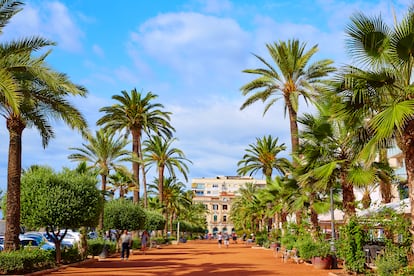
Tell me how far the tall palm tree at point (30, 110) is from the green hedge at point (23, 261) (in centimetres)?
81

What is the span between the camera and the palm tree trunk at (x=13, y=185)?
17.9 m

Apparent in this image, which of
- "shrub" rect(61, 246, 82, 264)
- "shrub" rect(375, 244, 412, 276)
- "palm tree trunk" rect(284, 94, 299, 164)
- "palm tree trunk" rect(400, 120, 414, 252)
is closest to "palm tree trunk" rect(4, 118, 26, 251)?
"shrub" rect(61, 246, 82, 264)

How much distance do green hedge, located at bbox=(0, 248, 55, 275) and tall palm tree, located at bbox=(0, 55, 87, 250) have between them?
2.67ft

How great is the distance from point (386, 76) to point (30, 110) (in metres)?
13.3

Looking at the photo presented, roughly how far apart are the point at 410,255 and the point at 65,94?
44.5ft

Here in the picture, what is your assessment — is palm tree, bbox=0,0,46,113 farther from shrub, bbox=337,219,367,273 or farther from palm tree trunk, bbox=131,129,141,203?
palm tree trunk, bbox=131,129,141,203

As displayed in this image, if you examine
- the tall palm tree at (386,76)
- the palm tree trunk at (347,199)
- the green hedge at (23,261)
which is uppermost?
the tall palm tree at (386,76)

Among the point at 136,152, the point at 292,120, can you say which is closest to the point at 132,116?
the point at 136,152

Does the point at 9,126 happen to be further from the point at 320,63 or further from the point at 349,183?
the point at 320,63

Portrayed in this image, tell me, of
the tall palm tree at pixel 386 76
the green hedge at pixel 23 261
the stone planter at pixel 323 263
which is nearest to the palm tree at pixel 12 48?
the green hedge at pixel 23 261

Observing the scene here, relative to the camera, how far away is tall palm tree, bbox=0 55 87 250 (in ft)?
56.0

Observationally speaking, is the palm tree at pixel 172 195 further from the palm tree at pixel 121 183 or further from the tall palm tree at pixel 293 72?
the tall palm tree at pixel 293 72

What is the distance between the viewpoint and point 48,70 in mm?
16938

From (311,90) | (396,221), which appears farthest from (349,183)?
(311,90)
